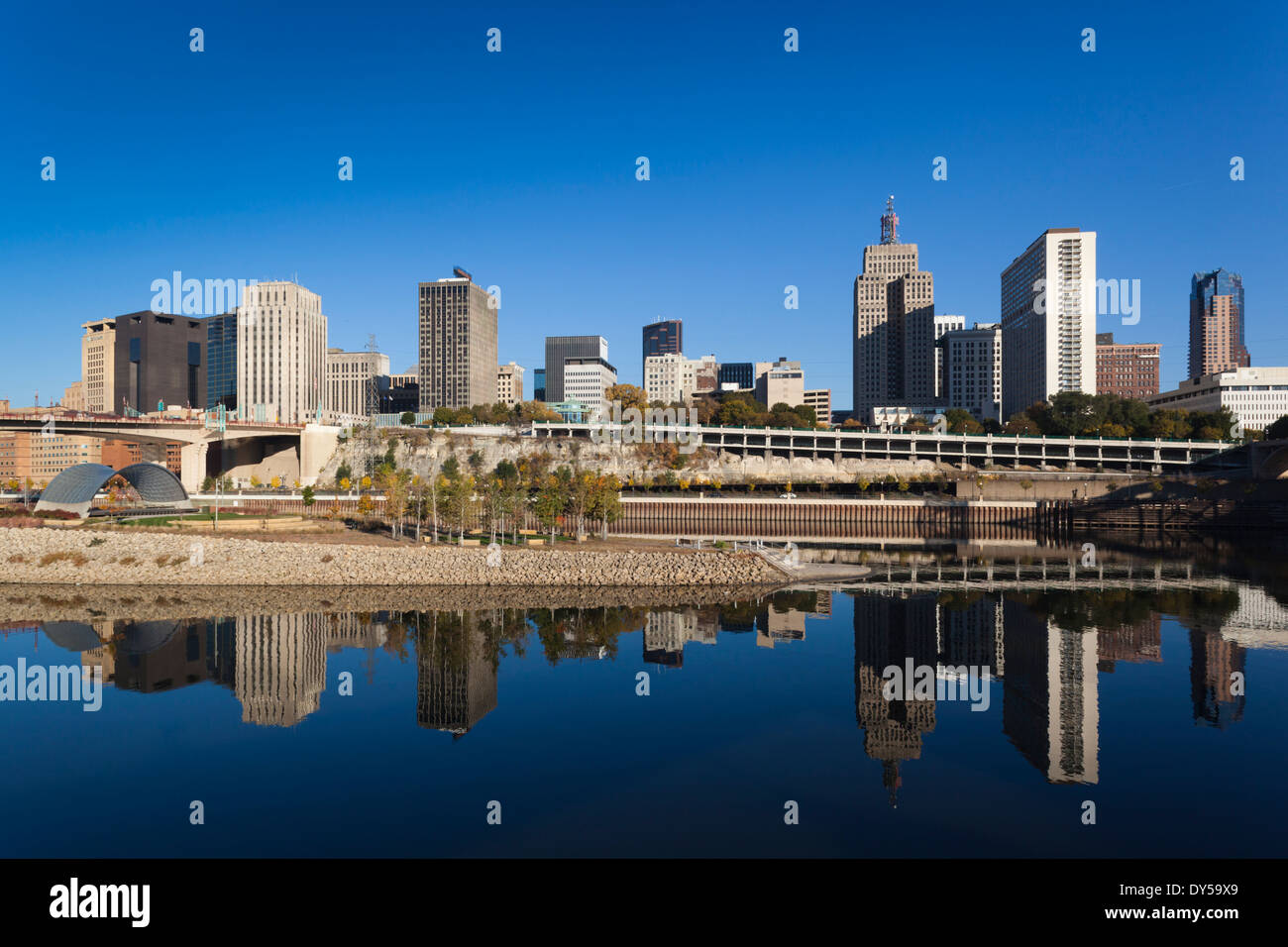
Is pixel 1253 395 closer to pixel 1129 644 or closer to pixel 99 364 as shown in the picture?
pixel 1129 644

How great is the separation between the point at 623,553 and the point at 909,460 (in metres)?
72.0

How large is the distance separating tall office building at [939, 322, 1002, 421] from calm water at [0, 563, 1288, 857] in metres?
155

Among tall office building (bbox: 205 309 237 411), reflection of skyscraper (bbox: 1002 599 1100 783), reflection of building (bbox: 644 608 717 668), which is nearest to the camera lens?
reflection of skyscraper (bbox: 1002 599 1100 783)

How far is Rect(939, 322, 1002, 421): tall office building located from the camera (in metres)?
172

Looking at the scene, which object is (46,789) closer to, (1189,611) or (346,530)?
(346,530)

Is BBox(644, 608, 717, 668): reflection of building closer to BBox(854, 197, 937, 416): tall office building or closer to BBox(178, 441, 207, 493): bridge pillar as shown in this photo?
BBox(178, 441, 207, 493): bridge pillar

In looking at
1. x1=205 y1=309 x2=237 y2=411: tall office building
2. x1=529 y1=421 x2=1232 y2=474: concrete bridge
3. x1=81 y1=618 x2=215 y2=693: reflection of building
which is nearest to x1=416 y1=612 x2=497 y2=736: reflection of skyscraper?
x1=81 y1=618 x2=215 y2=693: reflection of building

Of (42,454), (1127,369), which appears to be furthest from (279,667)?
(1127,369)

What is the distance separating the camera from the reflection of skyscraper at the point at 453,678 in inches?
733

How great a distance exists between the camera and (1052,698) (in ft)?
66.2

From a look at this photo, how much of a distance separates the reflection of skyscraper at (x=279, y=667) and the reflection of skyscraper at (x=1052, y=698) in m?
18.2

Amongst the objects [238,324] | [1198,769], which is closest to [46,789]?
[1198,769]

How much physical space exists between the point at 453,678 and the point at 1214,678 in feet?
77.1

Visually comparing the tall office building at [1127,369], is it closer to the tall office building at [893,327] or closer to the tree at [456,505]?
the tall office building at [893,327]
